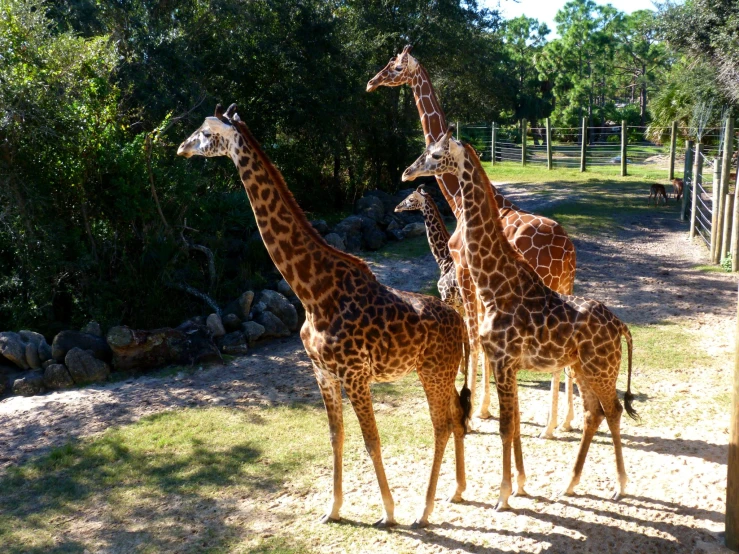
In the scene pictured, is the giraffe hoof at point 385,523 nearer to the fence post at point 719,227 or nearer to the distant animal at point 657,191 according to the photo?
the fence post at point 719,227

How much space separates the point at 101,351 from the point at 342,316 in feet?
17.4

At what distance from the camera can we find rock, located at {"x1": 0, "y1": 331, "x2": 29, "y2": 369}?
9.15m

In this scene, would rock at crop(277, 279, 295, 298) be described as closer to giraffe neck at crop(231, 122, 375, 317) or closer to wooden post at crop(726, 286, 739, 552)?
giraffe neck at crop(231, 122, 375, 317)

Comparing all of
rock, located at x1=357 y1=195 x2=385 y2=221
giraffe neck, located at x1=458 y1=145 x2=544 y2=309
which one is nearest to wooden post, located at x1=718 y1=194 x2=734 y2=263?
rock, located at x1=357 y1=195 x2=385 y2=221

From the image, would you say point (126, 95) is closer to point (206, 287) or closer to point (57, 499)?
point (206, 287)

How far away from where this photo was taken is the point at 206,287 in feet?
38.0

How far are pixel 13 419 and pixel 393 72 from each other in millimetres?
6051

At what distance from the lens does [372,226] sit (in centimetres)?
1600

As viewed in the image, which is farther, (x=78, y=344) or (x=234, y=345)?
(x=234, y=345)

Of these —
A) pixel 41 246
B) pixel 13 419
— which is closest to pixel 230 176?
pixel 41 246

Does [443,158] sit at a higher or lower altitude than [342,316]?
higher

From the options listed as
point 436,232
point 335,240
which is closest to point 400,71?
point 436,232

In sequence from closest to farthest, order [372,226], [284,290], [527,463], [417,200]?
[527,463]
[417,200]
[284,290]
[372,226]

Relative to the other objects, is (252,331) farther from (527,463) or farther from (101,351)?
(527,463)
